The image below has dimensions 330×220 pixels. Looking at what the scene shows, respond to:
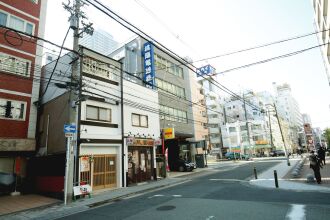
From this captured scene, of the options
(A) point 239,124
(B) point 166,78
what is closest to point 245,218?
(B) point 166,78

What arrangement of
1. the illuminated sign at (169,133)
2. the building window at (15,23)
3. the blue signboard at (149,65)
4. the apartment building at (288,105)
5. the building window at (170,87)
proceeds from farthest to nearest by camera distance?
1. the apartment building at (288,105)
2. the building window at (170,87)
3. the blue signboard at (149,65)
4. the illuminated sign at (169,133)
5. the building window at (15,23)

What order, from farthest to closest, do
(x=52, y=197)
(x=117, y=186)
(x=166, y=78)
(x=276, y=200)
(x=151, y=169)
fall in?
(x=166, y=78) < (x=151, y=169) < (x=117, y=186) < (x=52, y=197) < (x=276, y=200)

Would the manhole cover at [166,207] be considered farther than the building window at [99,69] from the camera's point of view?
No

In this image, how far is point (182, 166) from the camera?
2747 centimetres

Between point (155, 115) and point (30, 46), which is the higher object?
point (30, 46)

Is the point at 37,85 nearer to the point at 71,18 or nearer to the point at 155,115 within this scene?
the point at 71,18

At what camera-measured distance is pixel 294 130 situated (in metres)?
109

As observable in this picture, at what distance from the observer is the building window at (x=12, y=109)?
16109 mm

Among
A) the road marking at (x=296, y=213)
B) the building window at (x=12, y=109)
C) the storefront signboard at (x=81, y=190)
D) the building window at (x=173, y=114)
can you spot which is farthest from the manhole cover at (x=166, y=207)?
Answer: the building window at (x=173, y=114)

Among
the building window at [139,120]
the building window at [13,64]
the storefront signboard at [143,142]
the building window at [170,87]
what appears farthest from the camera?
the building window at [170,87]

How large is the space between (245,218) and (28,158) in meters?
17.5

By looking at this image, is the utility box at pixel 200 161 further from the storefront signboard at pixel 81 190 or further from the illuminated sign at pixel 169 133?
the storefront signboard at pixel 81 190

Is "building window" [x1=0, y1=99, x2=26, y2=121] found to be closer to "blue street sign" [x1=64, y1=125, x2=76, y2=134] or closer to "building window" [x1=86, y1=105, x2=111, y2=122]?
"building window" [x1=86, y1=105, x2=111, y2=122]

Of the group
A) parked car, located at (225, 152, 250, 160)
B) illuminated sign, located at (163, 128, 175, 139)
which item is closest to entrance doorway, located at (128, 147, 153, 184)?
illuminated sign, located at (163, 128, 175, 139)
